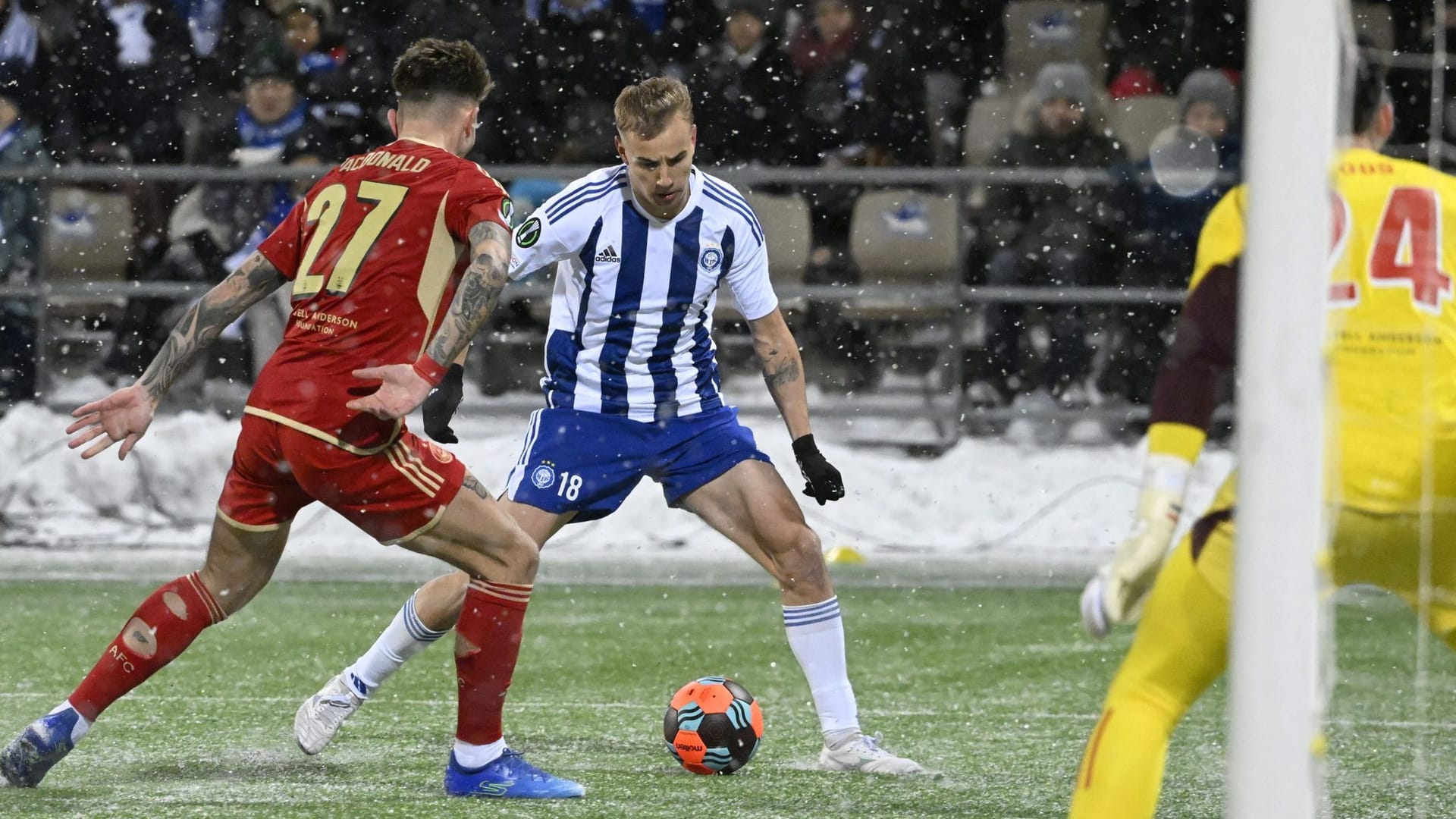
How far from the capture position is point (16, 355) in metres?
10.1

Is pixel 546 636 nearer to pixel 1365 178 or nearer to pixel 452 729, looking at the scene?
pixel 452 729

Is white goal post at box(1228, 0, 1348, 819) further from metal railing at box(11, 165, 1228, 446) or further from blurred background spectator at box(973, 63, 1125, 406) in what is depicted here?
blurred background spectator at box(973, 63, 1125, 406)

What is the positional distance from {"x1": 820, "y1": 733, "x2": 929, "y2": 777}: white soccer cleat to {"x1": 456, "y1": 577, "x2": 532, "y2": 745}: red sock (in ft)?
3.11

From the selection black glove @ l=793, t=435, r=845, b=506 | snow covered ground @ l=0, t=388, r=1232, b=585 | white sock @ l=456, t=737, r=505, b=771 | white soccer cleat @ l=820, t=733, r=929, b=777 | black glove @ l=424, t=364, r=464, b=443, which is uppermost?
black glove @ l=424, t=364, r=464, b=443

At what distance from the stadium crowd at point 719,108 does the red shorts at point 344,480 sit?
6216 mm

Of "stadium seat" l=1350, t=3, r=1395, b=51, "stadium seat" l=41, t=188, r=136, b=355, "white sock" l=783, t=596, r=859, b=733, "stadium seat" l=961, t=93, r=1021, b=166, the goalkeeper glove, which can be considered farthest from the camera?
"stadium seat" l=961, t=93, r=1021, b=166

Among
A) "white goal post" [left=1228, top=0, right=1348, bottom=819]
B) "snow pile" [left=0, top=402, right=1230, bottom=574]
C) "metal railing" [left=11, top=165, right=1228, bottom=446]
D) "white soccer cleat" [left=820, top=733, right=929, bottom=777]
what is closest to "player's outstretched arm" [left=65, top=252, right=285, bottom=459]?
"white soccer cleat" [left=820, top=733, right=929, bottom=777]

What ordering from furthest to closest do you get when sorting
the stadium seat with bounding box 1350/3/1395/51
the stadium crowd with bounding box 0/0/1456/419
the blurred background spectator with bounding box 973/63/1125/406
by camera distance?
the stadium crowd with bounding box 0/0/1456/419 → the blurred background spectator with bounding box 973/63/1125/406 → the stadium seat with bounding box 1350/3/1395/51

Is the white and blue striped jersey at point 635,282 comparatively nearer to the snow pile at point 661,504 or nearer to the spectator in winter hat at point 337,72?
the snow pile at point 661,504

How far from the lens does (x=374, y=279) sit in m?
4.28

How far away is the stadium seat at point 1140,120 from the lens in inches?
416

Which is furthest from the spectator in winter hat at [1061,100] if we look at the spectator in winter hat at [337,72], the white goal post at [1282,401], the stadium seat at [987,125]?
the white goal post at [1282,401]

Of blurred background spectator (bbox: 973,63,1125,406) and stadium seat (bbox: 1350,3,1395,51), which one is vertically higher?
stadium seat (bbox: 1350,3,1395,51)

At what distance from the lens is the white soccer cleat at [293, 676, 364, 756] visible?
4875 millimetres
